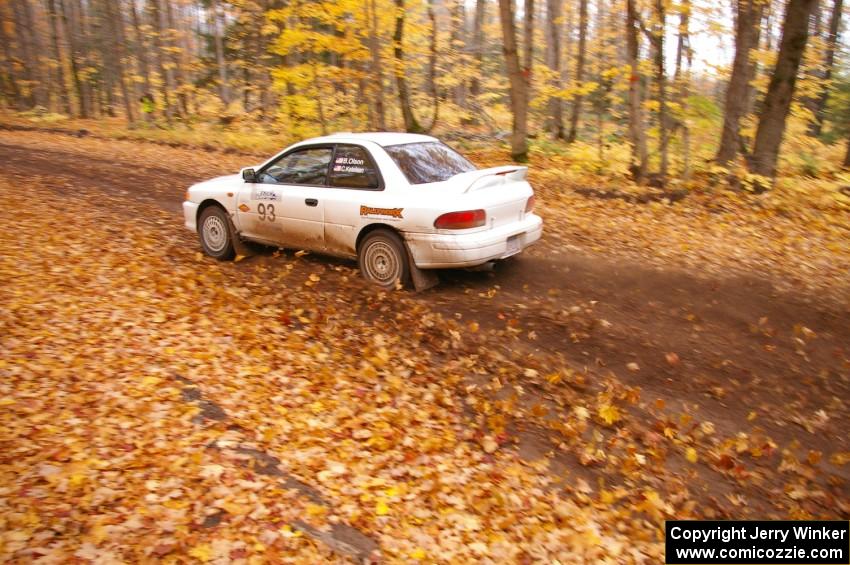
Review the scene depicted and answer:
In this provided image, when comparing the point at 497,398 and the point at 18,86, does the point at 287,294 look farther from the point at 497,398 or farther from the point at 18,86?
the point at 18,86

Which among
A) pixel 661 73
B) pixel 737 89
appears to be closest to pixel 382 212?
pixel 661 73

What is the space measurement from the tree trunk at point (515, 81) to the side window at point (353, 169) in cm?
785

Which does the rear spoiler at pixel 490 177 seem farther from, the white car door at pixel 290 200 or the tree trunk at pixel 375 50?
the tree trunk at pixel 375 50

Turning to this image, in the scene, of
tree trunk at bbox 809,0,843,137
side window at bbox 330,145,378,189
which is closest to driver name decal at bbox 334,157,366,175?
side window at bbox 330,145,378,189

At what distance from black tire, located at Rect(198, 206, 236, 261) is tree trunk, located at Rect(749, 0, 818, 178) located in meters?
9.56

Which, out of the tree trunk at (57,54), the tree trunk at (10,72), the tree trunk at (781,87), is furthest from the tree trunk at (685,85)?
the tree trunk at (10,72)

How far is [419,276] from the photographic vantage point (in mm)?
6699

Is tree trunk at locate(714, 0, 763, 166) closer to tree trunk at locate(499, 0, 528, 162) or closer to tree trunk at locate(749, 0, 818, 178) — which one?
tree trunk at locate(749, 0, 818, 178)

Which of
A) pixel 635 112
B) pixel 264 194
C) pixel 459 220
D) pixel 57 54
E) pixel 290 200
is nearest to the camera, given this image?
pixel 459 220

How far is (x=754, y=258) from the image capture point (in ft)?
26.5

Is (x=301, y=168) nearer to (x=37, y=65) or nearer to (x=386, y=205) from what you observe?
(x=386, y=205)

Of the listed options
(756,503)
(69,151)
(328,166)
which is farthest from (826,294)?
(69,151)

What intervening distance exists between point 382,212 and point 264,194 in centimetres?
187

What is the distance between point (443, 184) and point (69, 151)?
1377 cm
